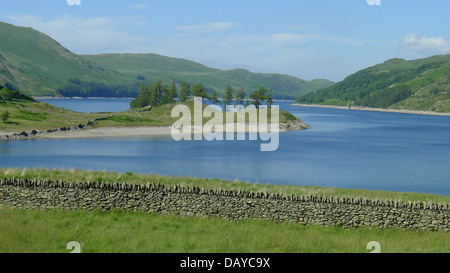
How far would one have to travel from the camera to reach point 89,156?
87.3 metres

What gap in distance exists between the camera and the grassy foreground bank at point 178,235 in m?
20.8

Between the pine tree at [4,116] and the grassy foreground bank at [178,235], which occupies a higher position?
the pine tree at [4,116]

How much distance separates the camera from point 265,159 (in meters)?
92.2

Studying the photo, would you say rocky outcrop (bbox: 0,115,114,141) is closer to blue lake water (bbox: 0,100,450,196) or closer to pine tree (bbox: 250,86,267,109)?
blue lake water (bbox: 0,100,450,196)

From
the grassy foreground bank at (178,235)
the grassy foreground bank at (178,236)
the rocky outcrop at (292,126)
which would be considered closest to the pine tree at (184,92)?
the rocky outcrop at (292,126)

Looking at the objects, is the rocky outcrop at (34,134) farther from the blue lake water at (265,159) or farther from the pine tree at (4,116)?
the pine tree at (4,116)

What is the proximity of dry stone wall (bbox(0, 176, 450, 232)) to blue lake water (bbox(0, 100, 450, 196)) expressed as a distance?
35841mm

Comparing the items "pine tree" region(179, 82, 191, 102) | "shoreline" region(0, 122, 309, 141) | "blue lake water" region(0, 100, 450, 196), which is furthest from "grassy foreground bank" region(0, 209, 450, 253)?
"pine tree" region(179, 82, 191, 102)

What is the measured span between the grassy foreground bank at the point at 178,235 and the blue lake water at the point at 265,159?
37.4 m

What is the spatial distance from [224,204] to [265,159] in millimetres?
65328

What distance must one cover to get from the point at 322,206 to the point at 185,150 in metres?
79.1

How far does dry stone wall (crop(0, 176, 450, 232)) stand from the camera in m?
26.0
